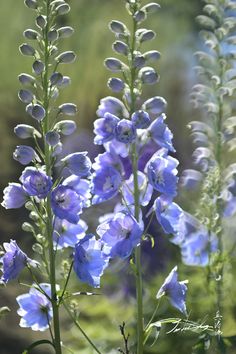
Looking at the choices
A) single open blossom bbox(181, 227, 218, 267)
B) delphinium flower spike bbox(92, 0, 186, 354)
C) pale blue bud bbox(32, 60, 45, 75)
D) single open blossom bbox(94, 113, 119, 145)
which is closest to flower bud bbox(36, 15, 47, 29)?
pale blue bud bbox(32, 60, 45, 75)

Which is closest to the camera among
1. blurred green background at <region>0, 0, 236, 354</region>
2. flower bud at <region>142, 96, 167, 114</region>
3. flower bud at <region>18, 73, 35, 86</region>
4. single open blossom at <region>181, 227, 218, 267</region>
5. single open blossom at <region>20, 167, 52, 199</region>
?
single open blossom at <region>20, 167, 52, 199</region>

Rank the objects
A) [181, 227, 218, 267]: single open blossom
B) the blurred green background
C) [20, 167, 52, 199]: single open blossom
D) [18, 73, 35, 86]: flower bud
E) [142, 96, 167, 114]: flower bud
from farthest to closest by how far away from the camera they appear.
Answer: the blurred green background, [181, 227, 218, 267]: single open blossom, [142, 96, 167, 114]: flower bud, [18, 73, 35, 86]: flower bud, [20, 167, 52, 199]: single open blossom

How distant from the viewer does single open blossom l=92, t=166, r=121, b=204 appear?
2371 millimetres

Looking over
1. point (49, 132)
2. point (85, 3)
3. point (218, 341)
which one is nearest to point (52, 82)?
point (49, 132)

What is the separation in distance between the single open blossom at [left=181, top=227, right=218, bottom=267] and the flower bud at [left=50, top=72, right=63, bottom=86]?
115 centimetres

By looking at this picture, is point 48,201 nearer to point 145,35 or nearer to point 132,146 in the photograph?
point 132,146

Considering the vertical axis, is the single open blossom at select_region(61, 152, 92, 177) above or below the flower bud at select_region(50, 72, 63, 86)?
below

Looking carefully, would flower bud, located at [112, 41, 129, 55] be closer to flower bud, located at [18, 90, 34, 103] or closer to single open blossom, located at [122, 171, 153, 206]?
flower bud, located at [18, 90, 34, 103]

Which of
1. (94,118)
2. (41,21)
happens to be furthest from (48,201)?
(94,118)

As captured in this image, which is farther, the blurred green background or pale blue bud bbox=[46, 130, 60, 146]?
the blurred green background

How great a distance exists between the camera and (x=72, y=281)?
5.01 meters

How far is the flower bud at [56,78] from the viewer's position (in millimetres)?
2250

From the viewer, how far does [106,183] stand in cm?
→ 238

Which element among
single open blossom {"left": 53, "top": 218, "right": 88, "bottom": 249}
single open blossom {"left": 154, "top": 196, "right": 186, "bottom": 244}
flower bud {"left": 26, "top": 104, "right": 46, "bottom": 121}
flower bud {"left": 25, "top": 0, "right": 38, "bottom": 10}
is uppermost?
flower bud {"left": 25, "top": 0, "right": 38, "bottom": 10}
